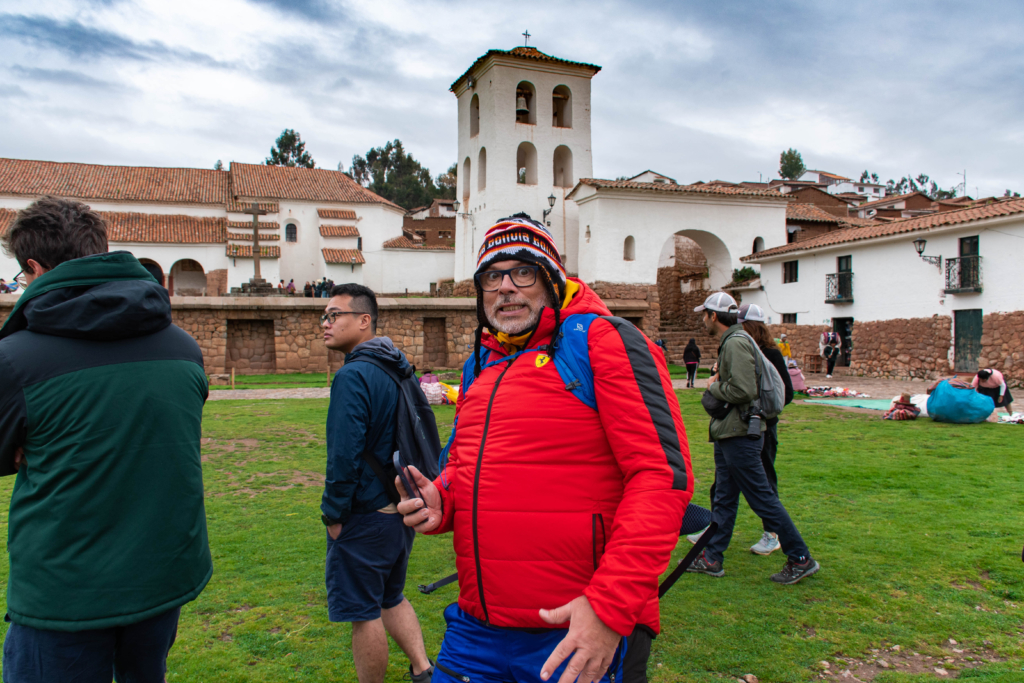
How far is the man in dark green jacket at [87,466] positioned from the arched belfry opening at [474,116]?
31.1 m

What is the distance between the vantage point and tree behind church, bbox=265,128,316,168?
216 ft

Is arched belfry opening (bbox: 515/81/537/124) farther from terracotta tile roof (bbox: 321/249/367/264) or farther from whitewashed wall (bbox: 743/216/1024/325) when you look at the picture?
terracotta tile roof (bbox: 321/249/367/264)

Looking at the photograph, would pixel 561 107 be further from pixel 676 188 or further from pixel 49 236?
pixel 49 236

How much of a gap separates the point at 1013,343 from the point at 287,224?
35827 millimetres

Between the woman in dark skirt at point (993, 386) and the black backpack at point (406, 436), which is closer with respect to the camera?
the black backpack at point (406, 436)

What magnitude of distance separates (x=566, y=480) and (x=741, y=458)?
293 cm

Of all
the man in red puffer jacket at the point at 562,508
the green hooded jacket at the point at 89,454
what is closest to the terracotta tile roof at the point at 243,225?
the green hooded jacket at the point at 89,454

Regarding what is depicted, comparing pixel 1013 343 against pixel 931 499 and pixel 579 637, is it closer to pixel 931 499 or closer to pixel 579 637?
pixel 931 499

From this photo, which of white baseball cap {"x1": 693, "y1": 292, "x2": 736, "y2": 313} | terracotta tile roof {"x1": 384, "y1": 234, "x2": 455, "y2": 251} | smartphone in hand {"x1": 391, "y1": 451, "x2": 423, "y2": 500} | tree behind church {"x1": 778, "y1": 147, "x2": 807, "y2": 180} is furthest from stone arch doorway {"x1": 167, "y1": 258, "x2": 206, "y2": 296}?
tree behind church {"x1": 778, "y1": 147, "x2": 807, "y2": 180}

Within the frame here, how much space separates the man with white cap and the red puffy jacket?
2640 mm

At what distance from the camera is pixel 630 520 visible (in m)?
1.61

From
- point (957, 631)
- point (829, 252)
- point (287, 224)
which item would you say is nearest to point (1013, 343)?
point (829, 252)

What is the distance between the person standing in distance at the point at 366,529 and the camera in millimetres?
2885

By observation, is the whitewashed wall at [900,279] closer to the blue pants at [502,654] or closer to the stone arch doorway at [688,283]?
the stone arch doorway at [688,283]
